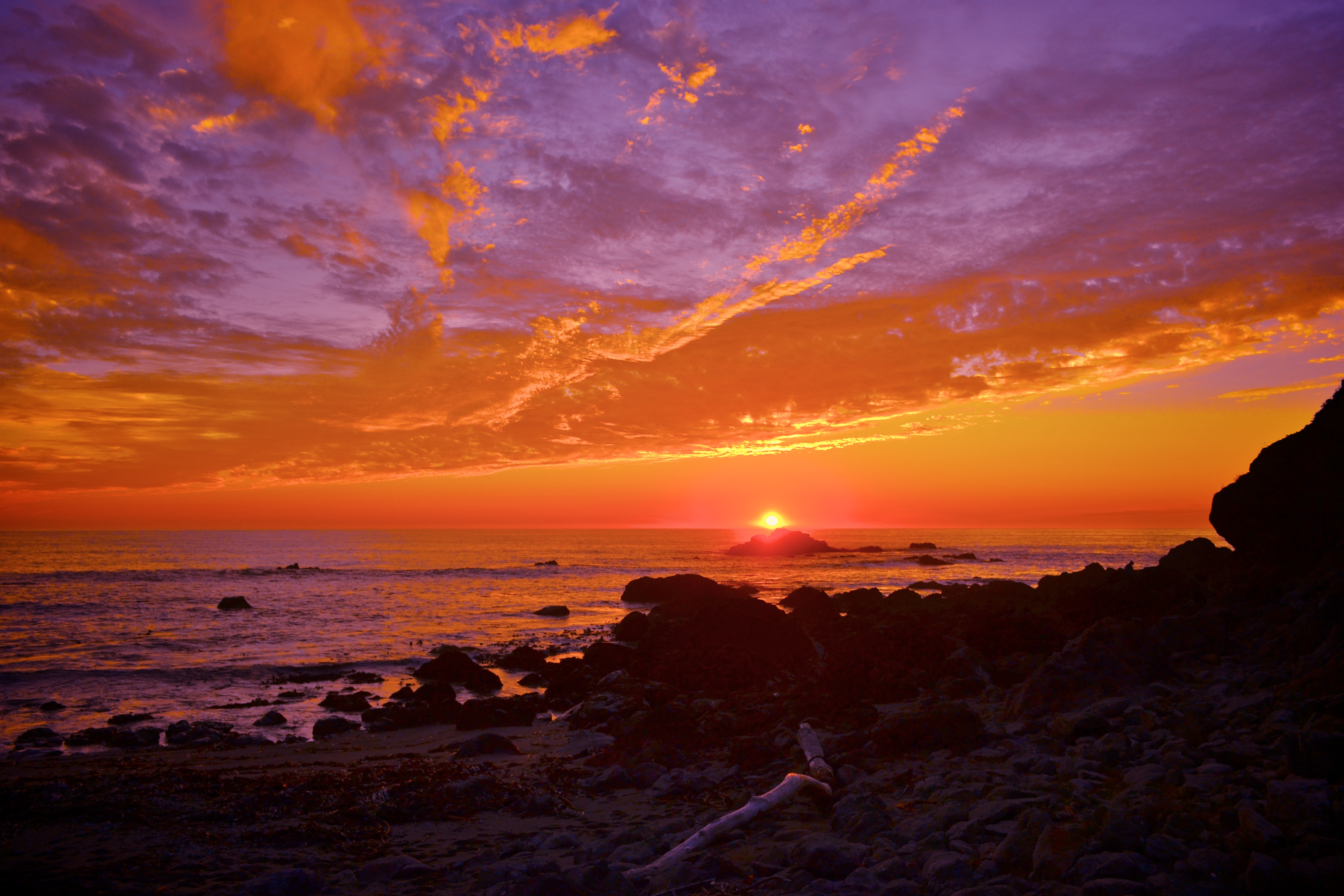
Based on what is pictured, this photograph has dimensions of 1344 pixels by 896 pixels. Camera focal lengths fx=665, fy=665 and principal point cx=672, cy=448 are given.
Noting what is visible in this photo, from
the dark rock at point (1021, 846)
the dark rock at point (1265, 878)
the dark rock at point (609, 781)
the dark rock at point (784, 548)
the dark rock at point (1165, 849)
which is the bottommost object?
the dark rock at point (784, 548)

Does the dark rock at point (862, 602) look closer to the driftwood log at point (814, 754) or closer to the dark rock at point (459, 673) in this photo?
the dark rock at point (459, 673)

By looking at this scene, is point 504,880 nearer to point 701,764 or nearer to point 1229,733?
point 701,764

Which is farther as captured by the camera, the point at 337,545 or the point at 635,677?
the point at 337,545

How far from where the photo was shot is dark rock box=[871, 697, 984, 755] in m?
9.84

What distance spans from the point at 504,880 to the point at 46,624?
123 ft

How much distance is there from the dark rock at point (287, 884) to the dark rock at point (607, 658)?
12832mm

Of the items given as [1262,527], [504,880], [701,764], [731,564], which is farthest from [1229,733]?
[731,564]

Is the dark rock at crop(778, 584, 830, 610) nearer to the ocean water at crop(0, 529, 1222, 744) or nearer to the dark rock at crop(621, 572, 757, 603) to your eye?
the dark rock at crop(621, 572, 757, 603)

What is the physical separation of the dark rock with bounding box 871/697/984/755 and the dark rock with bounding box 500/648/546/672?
14.2m

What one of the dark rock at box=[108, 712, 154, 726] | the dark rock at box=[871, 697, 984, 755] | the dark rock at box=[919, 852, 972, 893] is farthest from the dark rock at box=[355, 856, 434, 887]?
the dark rock at box=[108, 712, 154, 726]

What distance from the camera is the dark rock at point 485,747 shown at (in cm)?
1282

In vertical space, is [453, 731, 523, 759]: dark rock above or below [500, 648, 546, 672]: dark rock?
above

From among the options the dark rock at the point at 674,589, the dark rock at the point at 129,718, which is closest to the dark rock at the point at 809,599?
the dark rock at the point at 674,589

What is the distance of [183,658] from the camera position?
78.3 ft
